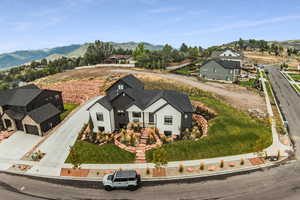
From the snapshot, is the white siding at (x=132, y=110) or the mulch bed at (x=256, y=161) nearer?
the mulch bed at (x=256, y=161)

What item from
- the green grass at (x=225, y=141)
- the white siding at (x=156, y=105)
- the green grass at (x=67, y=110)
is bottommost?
the green grass at (x=225, y=141)

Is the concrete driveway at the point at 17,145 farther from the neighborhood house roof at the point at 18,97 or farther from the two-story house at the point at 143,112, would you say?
the two-story house at the point at 143,112

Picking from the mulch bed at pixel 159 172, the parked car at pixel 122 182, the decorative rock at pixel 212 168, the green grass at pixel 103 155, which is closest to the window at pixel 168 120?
the green grass at pixel 103 155

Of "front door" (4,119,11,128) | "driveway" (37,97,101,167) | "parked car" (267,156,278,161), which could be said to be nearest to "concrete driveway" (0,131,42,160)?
"driveway" (37,97,101,167)

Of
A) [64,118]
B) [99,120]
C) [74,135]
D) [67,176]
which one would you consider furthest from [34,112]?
[67,176]

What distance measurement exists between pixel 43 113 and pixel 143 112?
2286 centimetres

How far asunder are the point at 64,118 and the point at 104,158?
71.8ft

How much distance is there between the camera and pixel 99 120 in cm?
3316

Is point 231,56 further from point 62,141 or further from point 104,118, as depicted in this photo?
point 62,141

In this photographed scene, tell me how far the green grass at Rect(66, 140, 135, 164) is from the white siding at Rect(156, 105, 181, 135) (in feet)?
27.4

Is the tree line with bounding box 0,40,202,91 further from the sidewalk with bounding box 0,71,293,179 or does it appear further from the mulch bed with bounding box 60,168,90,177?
the mulch bed with bounding box 60,168,90,177

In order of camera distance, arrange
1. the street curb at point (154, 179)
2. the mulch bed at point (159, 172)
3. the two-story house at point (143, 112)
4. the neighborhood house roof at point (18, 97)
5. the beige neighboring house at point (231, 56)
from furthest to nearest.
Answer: the beige neighboring house at point (231, 56), the neighborhood house roof at point (18, 97), the two-story house at point (143, 112), the mulch bed at point (159, 172), the street curb at point (154, 179)

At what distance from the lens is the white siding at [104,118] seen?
32250mm

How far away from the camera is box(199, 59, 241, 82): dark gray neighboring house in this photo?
224 ft
